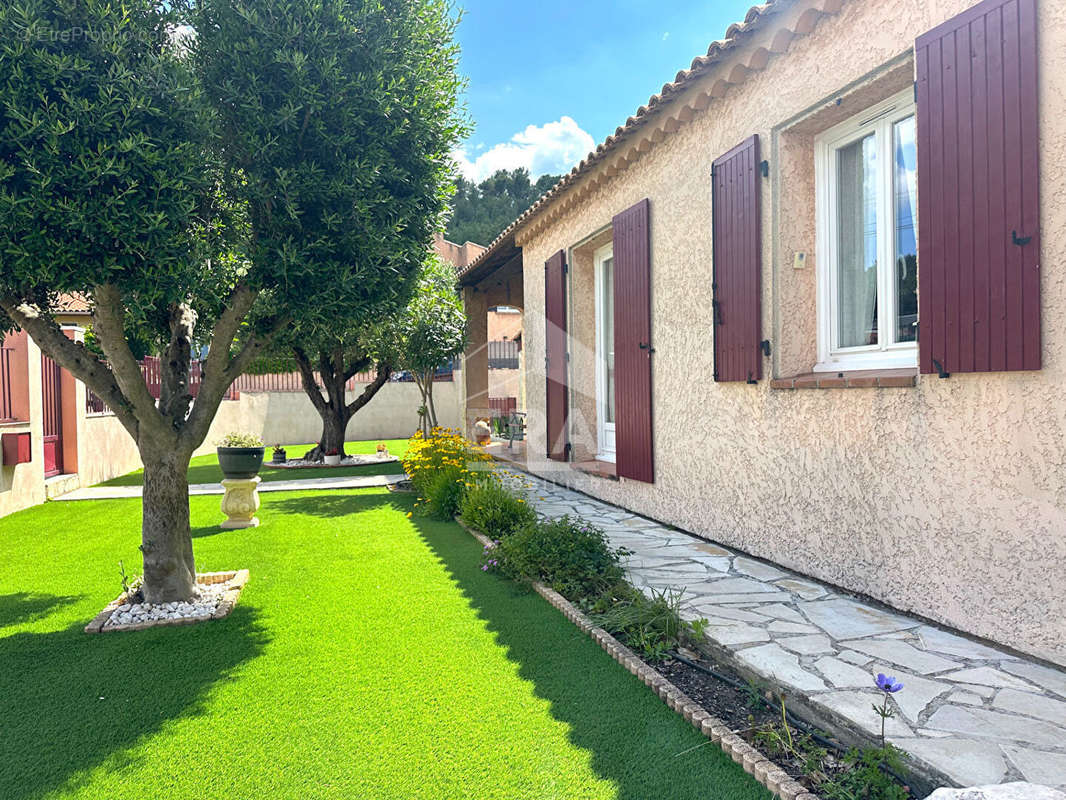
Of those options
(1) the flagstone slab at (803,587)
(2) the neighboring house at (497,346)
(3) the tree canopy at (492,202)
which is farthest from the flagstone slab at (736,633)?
(3) the tree canopy at (492,202)

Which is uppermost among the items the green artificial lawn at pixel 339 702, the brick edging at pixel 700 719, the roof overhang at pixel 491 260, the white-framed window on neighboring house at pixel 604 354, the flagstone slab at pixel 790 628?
the roof overhang at pixel 491 260

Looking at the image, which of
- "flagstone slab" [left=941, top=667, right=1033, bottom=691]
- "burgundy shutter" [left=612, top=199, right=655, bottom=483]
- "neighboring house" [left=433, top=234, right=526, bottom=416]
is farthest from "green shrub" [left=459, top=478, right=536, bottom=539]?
"neighboring house" [left=433, top=234, right=526, bottom=416]

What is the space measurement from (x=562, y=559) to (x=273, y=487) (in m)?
7.47

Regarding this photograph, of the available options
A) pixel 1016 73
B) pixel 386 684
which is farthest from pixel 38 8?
pixel 1016 73

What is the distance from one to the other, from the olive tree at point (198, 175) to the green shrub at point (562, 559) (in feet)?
7.42

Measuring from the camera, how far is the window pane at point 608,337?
8320 millimetres

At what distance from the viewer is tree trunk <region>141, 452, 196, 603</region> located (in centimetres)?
435

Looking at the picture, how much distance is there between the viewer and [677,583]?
14.6 ft

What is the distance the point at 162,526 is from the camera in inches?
172

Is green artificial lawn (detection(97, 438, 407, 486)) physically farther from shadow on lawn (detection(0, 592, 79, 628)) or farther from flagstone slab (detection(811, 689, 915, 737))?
flagstone slab (detection(811, 689, 915, 737))

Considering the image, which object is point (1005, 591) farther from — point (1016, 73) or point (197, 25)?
point (197, 25)

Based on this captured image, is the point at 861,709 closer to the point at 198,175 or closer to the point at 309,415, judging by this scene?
the point at 198,175

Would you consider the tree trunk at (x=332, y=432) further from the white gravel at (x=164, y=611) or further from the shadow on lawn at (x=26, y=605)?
the white gravel at (x=164, y=611)

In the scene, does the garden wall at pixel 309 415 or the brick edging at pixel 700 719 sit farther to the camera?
the garden wall at pixel 309 415
